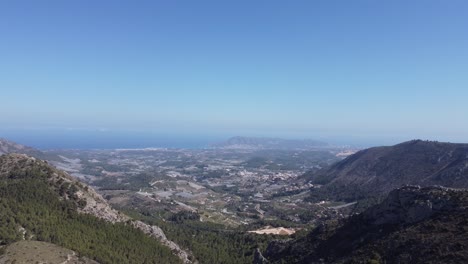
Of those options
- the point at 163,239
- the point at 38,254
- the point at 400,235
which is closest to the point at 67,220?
the point at 38,254

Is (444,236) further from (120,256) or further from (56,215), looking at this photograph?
(56,215)

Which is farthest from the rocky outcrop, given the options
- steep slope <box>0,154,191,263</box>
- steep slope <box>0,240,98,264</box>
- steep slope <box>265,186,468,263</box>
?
steep slope <box>0,240,98,264</box>

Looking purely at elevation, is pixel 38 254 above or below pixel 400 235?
below

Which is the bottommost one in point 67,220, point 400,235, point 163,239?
point 163,239

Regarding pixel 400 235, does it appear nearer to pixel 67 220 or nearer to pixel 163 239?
pixel 163 239

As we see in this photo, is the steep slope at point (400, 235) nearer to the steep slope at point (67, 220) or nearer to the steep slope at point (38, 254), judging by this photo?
the steep slope at point (67, 220)

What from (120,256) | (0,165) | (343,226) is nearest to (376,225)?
(343,226)
